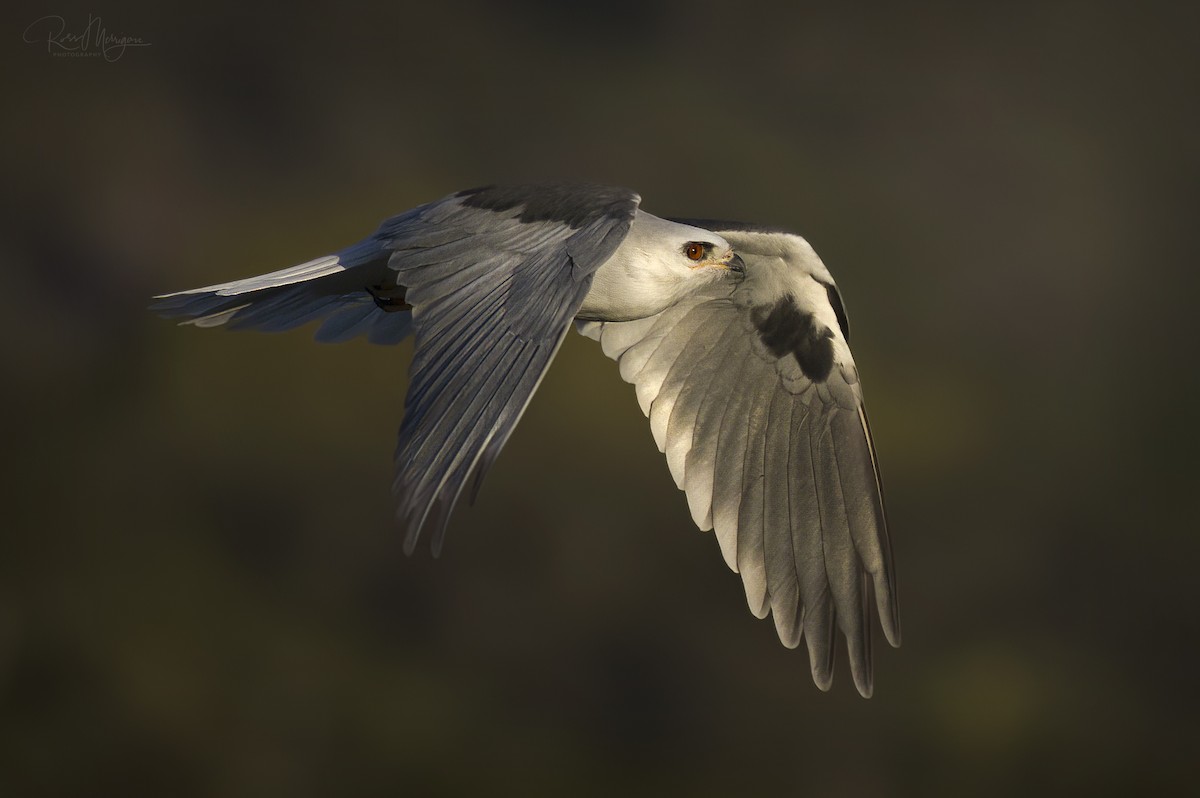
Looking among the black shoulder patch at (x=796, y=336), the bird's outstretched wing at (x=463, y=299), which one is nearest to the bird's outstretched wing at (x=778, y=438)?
the black shoulder patch at (x=796, y=336)

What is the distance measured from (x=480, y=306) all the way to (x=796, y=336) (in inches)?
52.4

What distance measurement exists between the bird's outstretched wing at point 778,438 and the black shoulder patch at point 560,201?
22.7 inches

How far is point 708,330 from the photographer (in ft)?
12.4

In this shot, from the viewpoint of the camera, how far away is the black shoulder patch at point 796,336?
3.66 meters

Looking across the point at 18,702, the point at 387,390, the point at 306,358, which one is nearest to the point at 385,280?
the point at 387,390

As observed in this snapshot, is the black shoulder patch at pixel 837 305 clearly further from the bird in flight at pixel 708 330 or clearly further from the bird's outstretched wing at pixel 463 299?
the bird's outstretched wing at pixel 463 299

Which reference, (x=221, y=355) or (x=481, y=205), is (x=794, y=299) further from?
(x=221, y=355)

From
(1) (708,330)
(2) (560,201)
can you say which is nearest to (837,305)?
(1) (708,330)

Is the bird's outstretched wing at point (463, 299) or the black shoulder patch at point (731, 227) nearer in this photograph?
the bird's outstretched wing at point (463, 299)

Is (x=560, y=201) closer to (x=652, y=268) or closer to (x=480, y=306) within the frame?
(x=652, y=268)

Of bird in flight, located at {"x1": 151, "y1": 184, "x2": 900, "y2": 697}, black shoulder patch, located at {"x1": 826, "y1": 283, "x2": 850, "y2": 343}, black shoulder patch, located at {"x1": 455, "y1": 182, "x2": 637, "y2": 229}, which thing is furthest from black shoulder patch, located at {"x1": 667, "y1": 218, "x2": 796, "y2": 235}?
black shoulder patch, located at {"x1": 455, "y1": 182, "x2": 637, "y2": 229}

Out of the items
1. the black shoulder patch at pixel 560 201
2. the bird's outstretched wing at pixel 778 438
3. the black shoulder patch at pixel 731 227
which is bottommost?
the bird's outstretched wing at pixel 778 438

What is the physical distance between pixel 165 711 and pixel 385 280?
23.8 feet

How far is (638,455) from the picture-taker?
31.1 ft
